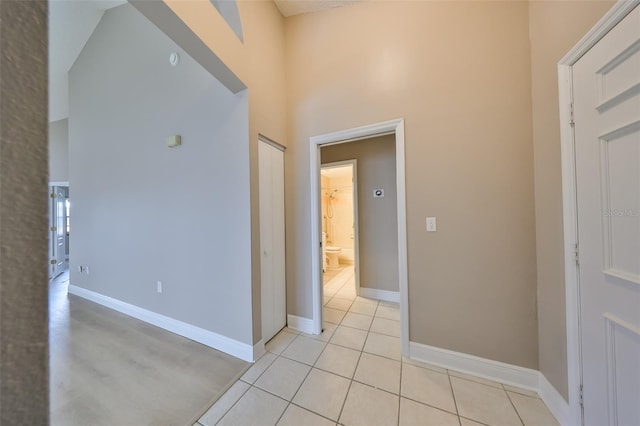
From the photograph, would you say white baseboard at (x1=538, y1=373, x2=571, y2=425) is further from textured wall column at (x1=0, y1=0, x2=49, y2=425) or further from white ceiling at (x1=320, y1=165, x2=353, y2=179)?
white ceiling at (x1=320, y1=165, x2=353, y2=179)

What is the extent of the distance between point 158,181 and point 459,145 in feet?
9.27

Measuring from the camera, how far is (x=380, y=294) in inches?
119

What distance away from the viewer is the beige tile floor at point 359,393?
1295 mm

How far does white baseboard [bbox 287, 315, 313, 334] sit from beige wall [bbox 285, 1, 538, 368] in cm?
96

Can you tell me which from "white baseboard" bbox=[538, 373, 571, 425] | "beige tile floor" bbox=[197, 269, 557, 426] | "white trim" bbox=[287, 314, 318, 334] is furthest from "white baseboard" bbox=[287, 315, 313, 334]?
"white baseboard" bbox=[538, 373, 571, 425]

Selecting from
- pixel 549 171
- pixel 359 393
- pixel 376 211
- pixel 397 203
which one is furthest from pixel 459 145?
pixel 359 393

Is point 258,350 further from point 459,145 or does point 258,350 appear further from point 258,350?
point 459,145

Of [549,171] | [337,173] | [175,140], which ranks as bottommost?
[549,171]

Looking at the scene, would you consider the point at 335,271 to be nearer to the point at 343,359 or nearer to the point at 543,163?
the point at 343,359

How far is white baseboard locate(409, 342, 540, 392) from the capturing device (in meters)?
1.48

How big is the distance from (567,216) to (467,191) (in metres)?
0.54

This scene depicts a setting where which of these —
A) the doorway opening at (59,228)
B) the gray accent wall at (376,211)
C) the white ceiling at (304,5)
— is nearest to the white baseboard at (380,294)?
the gray accent wall at (376,211)

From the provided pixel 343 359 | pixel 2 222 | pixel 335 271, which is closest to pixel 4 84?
pixel 2 222

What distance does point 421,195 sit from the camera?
1.78 m
